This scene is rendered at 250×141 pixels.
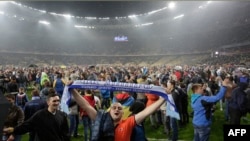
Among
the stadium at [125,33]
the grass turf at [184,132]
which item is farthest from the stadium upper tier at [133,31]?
the grass turf at [184,132]

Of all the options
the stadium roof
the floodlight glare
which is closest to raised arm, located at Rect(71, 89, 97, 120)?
the stadium roof

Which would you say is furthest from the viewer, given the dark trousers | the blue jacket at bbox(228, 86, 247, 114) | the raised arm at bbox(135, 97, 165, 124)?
the dark trousers

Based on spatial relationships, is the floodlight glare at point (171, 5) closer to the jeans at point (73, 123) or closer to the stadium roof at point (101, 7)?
the stadium roof at point (101, 7)

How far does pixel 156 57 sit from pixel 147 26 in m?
13.7

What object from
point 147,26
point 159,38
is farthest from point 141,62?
point 147,26

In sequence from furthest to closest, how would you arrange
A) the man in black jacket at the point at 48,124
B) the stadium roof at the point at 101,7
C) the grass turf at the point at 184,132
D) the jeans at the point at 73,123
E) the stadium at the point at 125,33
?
the stadium roof at the point at 101,7, the stadium at the point at 125,33, the grass turf at the point at 184,132, the jeans at the point at 73,123, the man in black jacket at the point at 48,124

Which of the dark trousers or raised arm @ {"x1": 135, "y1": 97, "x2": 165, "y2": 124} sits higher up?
raised arm @ {"x1": 135, "y1": 97, "x2": 165, "y2": 124}

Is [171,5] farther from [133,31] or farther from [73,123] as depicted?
[73,123]

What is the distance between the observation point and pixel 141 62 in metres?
60.9

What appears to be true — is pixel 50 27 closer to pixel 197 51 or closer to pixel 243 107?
pixel 197 51

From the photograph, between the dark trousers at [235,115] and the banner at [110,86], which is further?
the dark trousers at [235,115]

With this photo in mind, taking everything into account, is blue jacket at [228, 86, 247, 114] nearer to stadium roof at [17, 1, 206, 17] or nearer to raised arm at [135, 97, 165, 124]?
raised arm at [135, 97, 165, 124]

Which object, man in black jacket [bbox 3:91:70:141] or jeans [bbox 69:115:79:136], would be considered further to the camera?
jeans [bbox 69:115:79:136]

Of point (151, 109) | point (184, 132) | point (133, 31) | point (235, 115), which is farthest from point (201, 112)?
point (133, 31)
